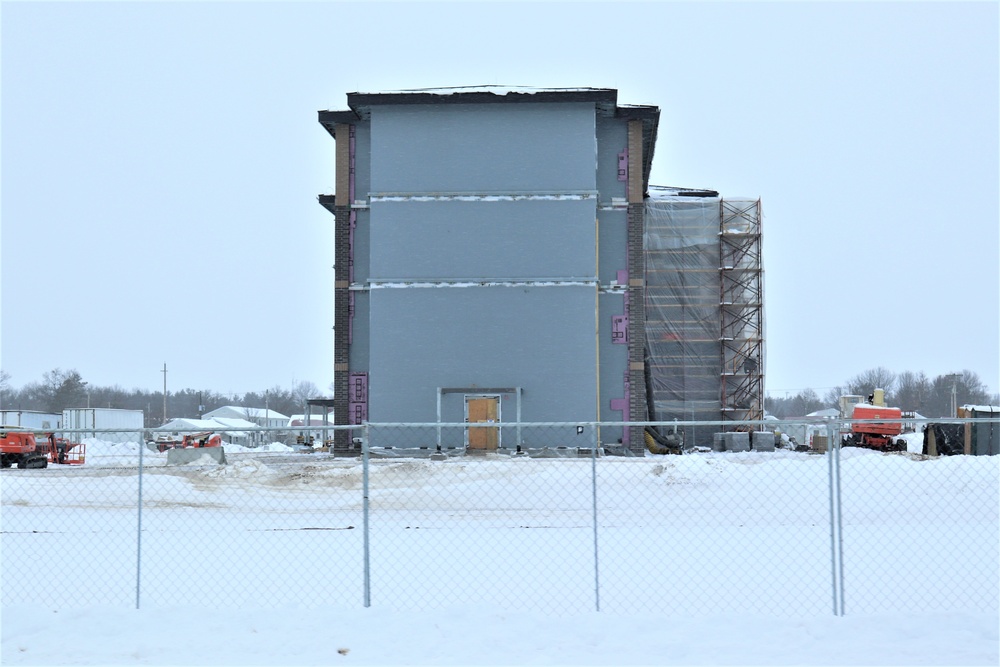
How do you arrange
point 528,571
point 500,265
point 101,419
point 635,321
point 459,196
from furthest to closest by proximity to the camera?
point 101,419, point 635,321, point 459,196, point 500,265, point 528,571

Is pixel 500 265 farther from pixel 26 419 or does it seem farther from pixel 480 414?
pixel 26 419

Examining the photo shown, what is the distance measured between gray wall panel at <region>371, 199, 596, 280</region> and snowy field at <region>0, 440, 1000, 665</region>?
51.1ft

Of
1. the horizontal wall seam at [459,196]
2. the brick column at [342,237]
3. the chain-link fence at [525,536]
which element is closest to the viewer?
the chain-link fence at [525,536]

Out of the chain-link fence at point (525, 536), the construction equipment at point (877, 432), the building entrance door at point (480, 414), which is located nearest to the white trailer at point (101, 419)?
the building entrance door at point (480, 414)

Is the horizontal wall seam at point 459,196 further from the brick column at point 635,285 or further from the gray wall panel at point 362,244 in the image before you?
the brick column at point 635,285

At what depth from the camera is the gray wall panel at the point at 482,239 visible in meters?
A: 38.9

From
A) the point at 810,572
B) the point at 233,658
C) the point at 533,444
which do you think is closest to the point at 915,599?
the point at 810,572

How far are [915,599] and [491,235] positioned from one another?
30.4 metres

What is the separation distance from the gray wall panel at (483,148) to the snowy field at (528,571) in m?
18.0

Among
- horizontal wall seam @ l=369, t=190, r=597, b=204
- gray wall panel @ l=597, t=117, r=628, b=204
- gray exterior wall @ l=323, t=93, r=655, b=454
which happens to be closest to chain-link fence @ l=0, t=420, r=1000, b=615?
gray exterior wall @ l=323, t=93, r=655, b=454

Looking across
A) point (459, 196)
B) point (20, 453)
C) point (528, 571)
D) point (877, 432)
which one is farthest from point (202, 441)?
point (528, 571)

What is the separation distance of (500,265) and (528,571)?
27.6m

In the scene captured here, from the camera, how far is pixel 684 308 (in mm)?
51438

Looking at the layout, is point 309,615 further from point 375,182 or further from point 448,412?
point 375,182
